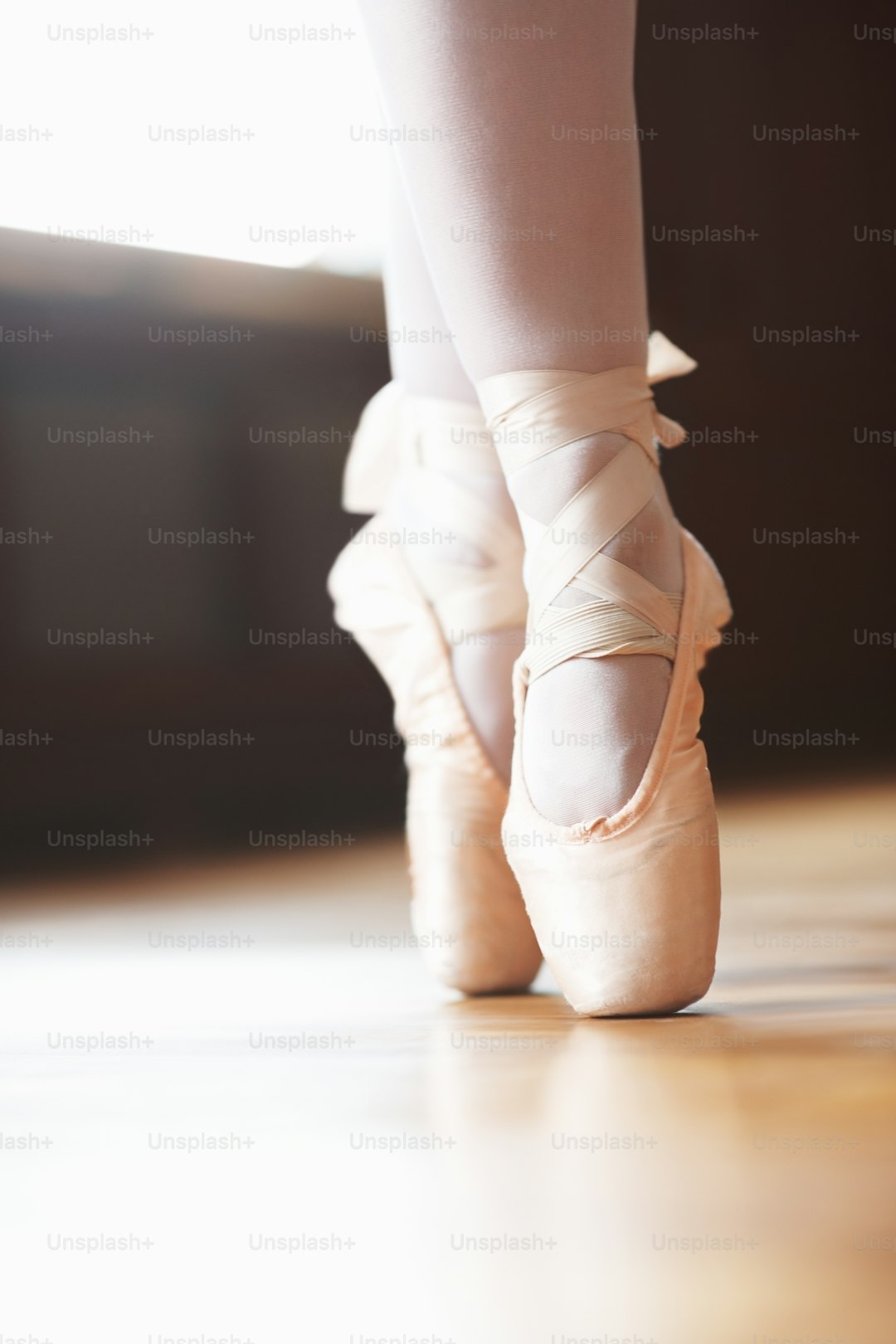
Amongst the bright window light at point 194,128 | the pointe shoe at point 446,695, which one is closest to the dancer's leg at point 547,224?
the pointe shoe at point 446,695

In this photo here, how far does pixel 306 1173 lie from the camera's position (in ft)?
1.25

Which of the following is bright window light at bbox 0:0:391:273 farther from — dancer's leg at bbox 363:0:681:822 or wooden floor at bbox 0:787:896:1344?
wooden floor at bbox 0:787:896:1344

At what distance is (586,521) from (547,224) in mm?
127

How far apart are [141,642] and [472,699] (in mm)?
983

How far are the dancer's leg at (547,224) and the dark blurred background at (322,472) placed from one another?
2.67ft

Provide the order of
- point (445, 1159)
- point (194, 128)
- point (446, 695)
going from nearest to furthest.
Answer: point (445, 1159), point (446, 695), point (194, 128)

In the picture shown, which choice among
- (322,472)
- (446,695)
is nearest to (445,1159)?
(446,695)

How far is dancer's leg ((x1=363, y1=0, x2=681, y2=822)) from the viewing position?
22.7 inches

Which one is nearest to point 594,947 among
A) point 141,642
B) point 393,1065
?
point 393,1065

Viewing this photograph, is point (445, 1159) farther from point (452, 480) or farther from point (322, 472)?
point (322, 472)

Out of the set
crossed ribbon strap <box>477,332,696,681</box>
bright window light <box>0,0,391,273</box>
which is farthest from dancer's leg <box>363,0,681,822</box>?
bright window light <box>0,0,391,273</box>

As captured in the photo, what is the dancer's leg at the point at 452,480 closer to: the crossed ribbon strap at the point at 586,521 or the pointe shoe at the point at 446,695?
the pointe shoe at the point at 446,695

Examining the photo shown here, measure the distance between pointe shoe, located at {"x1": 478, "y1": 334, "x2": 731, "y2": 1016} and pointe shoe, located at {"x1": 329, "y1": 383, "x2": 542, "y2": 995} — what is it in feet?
0.30

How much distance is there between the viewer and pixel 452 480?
2.49 feet
